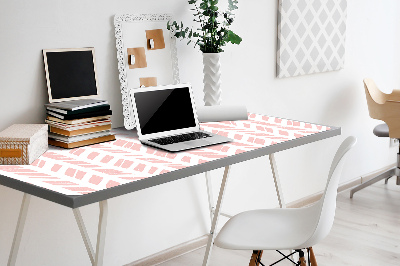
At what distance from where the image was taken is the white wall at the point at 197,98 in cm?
241

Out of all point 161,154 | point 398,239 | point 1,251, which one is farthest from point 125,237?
point 398,239

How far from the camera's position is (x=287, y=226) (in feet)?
7.23

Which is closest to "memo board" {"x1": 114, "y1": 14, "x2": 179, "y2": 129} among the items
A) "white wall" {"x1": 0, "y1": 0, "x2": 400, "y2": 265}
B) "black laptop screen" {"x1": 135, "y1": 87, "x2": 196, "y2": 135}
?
"white wall" {"x1": 0, "y1": 0, "x2": 400, "y2": 265}

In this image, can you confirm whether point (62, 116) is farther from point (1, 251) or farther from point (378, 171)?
point (378, 171)

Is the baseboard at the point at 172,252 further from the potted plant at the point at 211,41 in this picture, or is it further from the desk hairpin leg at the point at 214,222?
the potted plant at the point at 211,41

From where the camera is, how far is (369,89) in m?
4.02

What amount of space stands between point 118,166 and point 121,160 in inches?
3.1

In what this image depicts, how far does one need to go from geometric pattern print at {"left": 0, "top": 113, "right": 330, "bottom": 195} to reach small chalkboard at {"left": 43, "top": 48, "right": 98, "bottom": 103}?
0.25m

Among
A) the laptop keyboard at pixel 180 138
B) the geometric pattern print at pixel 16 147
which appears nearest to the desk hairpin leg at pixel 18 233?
the geometric pattern print at pixel 16 147

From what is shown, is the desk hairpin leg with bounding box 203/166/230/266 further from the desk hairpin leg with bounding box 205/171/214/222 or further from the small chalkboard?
the small chalkboard

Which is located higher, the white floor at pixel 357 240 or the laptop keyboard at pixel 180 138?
the laptop keyboard at pixel 180 138

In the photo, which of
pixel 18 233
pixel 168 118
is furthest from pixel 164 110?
pixel 18 233

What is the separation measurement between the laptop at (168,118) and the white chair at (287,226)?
337mm

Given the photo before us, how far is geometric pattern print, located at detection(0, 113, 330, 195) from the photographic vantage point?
73.7 inches
